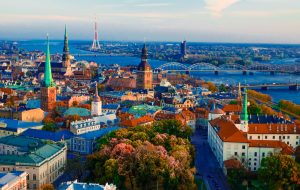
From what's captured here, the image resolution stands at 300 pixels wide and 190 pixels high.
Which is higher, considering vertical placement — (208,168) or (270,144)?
(270,144)

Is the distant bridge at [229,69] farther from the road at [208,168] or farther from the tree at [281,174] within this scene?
the tree at [281,174]

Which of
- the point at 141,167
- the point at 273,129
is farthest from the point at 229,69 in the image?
the point at 141,167

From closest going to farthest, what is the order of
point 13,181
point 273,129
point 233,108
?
point 13,181 < point 273,129 < point 233,108

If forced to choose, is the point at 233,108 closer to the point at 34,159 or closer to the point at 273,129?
the point at 273,129

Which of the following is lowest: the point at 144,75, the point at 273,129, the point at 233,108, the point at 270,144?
the point at 233,108

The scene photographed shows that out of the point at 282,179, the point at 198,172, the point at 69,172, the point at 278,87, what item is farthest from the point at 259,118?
the point at 278,87

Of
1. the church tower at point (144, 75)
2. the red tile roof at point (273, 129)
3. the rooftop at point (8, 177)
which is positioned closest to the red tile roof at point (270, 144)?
the red tile roof at point (273, 129)
